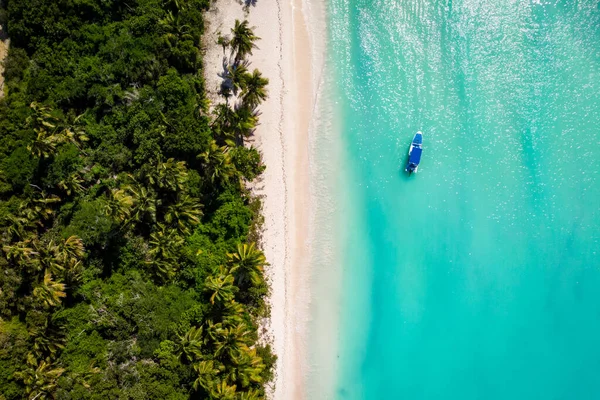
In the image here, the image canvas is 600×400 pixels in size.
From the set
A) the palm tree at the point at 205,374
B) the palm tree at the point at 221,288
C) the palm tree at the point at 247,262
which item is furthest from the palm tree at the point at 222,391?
the palm tree at the point at 247,262

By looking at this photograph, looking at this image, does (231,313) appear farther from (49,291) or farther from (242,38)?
(242,38)

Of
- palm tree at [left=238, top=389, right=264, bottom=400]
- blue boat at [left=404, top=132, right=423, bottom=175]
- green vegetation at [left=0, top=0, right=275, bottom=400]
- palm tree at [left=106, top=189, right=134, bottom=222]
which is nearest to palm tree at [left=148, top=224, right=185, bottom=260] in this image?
green vegetation at [left=0, top=0, right=275, bottom=400]

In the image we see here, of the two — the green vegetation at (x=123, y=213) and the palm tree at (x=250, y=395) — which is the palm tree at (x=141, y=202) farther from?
the palm tree at (x=250, y=395)

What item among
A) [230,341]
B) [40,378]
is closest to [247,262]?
[230,341]

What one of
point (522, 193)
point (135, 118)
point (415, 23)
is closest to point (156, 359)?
point (135, 118)

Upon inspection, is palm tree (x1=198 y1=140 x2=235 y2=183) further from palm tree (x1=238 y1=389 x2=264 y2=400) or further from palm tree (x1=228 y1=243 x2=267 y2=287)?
palm tree (x1=238 y1=389 x2=264 y2=400)

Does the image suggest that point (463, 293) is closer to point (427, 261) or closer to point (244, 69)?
point (427, 261)
